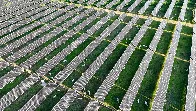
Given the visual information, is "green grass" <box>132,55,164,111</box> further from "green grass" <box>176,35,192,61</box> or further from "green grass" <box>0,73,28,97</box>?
"green grass" <box>0,73,28,97</box>

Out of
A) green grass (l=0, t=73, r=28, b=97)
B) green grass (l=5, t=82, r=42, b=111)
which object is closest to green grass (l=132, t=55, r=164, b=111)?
green grass (l=5, t=82, r=42, b=111)

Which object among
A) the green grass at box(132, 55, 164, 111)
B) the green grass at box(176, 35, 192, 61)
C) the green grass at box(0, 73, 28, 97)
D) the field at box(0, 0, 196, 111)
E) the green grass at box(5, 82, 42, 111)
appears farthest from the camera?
the green grass at box(176, 35, 192, 61)

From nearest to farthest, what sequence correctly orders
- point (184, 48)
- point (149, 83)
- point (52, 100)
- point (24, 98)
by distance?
point (52, 100) < point (24, 98) < point (149, 83) < point (184, 48)

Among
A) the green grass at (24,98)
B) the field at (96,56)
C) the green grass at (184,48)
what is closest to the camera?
the green grass at (24,98)

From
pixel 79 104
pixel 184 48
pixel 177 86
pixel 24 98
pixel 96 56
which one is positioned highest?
pixel 24 98

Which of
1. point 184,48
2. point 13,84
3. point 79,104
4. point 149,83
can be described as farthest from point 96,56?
point 184,48

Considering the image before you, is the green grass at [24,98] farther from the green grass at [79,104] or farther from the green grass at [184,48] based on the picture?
the green grass at [184,48]

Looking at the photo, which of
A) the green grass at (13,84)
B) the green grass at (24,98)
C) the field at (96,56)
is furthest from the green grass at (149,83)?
the green grass at (13,84)

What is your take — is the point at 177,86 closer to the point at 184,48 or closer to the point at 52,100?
the point at 184,48

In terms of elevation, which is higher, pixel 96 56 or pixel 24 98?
pixel 24 98
